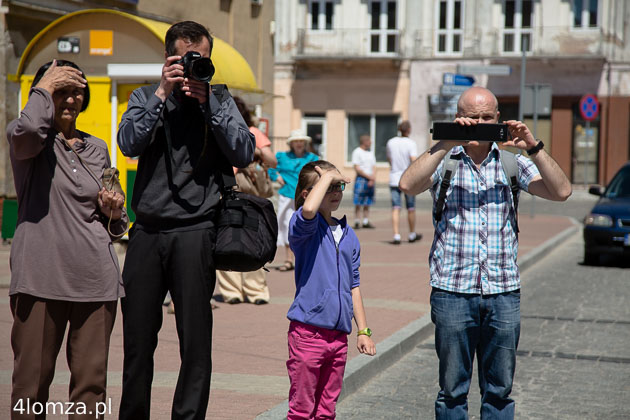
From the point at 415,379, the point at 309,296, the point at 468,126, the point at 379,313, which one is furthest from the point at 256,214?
the point at 379,313

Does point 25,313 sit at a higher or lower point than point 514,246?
lower

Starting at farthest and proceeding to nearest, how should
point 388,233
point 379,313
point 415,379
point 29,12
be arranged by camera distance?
1. point 388,233
2. point 29,12
3. point 379,313
4. point 415,379

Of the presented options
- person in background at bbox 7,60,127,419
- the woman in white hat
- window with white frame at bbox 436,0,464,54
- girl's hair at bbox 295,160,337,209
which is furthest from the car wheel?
window with white frame at bbox 436,0,464,54

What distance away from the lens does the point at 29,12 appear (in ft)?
43.4

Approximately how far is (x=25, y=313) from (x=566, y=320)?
638cm

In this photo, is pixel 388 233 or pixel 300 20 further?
pixel 300 20

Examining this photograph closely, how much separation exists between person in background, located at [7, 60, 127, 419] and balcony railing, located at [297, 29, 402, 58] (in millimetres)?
35582

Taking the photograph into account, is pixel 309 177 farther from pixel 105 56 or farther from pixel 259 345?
pixel 105 56

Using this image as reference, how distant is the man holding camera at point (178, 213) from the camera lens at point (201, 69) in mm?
78

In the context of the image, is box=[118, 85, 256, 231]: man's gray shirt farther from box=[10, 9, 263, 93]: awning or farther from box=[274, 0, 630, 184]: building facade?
box=[274, 0, 630, 184]: building facade

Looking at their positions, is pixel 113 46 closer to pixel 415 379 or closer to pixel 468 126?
pixel 415 379

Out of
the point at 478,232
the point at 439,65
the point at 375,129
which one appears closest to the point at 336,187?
the point at 478,232

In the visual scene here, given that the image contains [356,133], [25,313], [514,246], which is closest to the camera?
[25,313]

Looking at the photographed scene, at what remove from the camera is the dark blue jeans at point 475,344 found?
13.7ft
